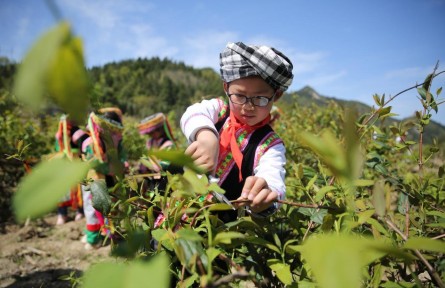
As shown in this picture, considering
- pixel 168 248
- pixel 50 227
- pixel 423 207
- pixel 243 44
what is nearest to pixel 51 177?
pixel 168 248

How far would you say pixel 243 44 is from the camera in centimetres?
116

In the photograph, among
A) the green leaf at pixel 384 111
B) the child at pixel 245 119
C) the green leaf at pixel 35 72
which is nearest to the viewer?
the green leaf at pixel 35 72

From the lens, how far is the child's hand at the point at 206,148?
0.74 meters

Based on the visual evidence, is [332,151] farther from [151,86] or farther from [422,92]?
[151,86]

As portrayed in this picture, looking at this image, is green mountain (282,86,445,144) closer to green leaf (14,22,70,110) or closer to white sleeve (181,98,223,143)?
green leaf (14,22,70,110)

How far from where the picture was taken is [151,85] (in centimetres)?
6494

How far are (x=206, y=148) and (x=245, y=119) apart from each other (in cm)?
44

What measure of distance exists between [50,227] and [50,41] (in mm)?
4197

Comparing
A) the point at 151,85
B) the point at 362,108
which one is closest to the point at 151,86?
the point at 151,85

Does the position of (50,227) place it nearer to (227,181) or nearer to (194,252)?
(227,181)

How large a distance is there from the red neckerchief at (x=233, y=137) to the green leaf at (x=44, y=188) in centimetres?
101

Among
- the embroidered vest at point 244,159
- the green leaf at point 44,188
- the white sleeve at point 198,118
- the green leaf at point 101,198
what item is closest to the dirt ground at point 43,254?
the embroidered vest at point 244,159

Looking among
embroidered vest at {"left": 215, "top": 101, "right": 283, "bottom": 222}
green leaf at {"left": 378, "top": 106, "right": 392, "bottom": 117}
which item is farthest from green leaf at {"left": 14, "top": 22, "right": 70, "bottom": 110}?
embroidered vest at {"left": 215, "top": 101, "right": 283, "bottom": 222}

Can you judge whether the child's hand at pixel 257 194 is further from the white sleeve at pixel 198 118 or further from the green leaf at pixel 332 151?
the green leaf at pixel 332 151
